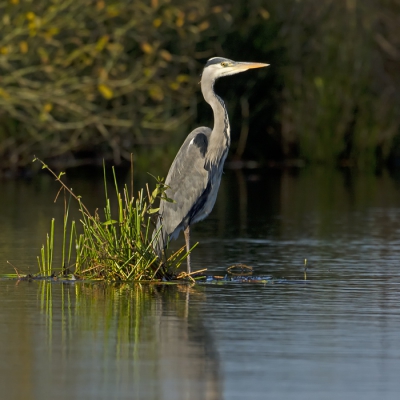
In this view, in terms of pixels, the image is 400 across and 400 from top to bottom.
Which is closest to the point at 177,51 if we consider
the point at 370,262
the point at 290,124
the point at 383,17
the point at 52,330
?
the point at 290,124

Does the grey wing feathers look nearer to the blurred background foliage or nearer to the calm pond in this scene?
the calm pond

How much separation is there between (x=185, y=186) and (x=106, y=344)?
3590 mm

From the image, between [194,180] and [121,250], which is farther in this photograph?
[194,180]

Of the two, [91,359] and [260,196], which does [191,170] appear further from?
[260,196]

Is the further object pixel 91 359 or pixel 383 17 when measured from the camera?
pixel 383 17

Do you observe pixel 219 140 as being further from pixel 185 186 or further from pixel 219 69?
pixel 219 69

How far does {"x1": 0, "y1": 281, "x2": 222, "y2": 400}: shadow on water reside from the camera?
5.69 m

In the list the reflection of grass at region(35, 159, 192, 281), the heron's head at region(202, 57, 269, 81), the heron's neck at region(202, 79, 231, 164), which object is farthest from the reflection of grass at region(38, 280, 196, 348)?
the heron's head at region(202, 57, 269, 81)

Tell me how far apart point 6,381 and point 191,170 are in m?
4.65

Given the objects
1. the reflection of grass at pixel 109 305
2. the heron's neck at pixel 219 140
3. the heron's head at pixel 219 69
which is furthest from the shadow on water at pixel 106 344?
the heron's head at pixel 219 69

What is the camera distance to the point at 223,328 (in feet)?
24.1

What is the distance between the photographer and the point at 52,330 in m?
7.24

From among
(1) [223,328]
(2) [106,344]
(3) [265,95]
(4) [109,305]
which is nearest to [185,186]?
(4) [109,305]

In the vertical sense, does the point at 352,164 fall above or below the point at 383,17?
below
